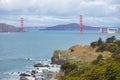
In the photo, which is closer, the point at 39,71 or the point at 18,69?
the point at 39,71

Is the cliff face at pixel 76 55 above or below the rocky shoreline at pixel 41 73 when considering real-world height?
above

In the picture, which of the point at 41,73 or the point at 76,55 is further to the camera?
the point at 76,55

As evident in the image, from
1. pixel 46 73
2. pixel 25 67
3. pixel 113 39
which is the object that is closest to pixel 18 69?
pixel 25 67

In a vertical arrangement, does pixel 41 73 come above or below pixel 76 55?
below

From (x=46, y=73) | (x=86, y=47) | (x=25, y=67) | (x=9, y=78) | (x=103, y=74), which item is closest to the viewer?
(x=103, y=74)

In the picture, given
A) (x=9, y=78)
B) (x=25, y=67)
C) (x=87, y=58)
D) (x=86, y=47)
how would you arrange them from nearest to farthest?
(x=9, y=78), (x=87, y=58), (x=25, y=67), (x=86, y=47)

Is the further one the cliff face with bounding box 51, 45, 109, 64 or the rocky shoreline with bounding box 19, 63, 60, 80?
the cliff face with bounding box 51, 45, 109, 64

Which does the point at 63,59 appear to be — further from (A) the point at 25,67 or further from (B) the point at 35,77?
(B) the point at 35,77

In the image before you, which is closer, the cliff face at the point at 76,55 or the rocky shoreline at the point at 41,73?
the rocky shoreline at the point at 41,73

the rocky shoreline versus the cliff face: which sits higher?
the cliff face

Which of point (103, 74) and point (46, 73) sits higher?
point (103, 74)
